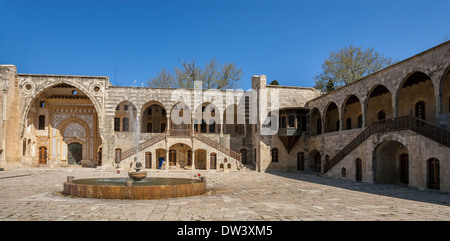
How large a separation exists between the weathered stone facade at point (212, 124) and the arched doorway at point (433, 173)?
106 inches

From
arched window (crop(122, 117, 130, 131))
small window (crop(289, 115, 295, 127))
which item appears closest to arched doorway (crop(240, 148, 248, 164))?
small window (crop(289, 115, 295, 127))

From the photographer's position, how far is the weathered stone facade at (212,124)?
1872 cm

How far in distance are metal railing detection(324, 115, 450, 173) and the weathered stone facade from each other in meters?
0.19

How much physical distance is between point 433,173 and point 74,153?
29.7 meters

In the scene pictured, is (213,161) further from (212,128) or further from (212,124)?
(212,124)

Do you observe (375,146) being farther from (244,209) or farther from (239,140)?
(239,140)

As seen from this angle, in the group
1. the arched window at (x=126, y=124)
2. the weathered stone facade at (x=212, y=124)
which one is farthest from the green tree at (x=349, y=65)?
the arched window at (x=126, y=124)

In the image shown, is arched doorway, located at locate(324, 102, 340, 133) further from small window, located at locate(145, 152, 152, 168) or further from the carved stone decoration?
the carved stone decoration

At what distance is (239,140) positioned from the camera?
30.0 metres

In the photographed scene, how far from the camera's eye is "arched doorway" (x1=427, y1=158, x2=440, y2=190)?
14047 millimetres

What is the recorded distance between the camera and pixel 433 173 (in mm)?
14320

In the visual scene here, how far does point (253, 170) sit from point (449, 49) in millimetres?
17176

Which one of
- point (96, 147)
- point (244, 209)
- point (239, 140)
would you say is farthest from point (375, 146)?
point (96, 147)

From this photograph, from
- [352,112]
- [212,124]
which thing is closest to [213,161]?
[212,124]
